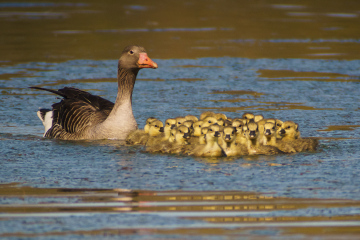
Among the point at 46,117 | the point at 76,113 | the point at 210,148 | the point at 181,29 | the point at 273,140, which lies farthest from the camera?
the point at 181,29

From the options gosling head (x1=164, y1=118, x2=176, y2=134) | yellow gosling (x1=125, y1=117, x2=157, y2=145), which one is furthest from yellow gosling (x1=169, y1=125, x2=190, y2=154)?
yellow gosling (x1=125, y1=117, x2=157, y2=145)

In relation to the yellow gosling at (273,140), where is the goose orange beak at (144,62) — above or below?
above

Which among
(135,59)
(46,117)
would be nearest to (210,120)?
(135,59)

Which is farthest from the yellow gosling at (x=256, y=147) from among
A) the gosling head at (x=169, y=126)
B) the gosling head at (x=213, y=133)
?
the gosling head at (x=169, y=126)

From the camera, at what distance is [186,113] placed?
509 inches

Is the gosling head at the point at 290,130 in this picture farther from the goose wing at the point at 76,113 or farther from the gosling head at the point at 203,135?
the goose wing at the point at 76,113

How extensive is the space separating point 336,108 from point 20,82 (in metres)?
7.42

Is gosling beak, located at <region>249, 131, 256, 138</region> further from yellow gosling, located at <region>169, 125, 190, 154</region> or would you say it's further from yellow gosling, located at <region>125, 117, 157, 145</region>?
yellow gosling, located at <region>125, 117, 157, 145</region>

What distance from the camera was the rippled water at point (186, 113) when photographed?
673 centimetres

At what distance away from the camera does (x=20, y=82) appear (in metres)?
16.3

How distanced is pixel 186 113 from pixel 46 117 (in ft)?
8.34

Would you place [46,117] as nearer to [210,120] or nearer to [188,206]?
[210,120]

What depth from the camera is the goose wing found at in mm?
11547

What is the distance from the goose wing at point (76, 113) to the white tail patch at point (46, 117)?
0.38ft
